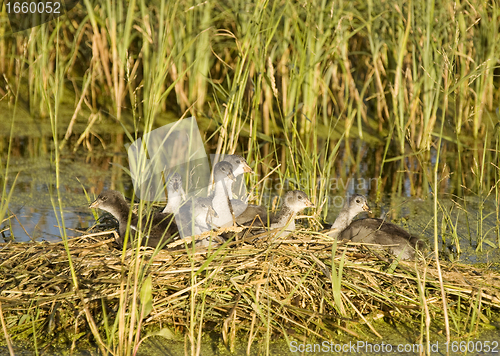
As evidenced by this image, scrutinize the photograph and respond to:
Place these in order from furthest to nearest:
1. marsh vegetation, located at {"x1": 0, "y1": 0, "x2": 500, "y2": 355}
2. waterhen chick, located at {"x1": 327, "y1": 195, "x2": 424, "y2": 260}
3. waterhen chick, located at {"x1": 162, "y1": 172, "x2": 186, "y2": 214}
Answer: waterhen chick, located at {"x1": 162, "y1": 172, "x2": 186, "y2": 214}
waterhen chick, located at {"x1": 327, "y1": 195, "x2": 424, "y2": 260}
marsh vegetation, located at {"x1": 0, "y1": 0, "x2": 500, "y2": 355}

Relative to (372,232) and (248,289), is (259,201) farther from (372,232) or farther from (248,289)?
(248,289)

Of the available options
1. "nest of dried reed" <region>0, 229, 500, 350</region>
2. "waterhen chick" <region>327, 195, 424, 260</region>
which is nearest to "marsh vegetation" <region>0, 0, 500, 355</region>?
"nest of dried reed" <region>0, 229, 500, 350</region>

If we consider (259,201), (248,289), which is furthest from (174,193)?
(248,289)

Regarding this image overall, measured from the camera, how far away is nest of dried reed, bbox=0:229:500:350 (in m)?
3.41

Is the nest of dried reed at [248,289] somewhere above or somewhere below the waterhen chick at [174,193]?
below

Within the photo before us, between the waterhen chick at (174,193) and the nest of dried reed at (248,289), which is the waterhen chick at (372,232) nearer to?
the nest of dried reed at (248,289)

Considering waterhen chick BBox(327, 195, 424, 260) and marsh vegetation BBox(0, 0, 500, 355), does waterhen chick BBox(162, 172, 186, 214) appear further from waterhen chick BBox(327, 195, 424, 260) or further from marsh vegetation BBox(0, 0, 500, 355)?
waterhen chick BBox(327, 195, 424, 260)

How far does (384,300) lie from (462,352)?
0.55 m

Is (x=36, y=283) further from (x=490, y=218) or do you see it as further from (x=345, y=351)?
(x=490, y=218)

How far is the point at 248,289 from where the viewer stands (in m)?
3.65

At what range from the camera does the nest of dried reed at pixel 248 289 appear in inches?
134

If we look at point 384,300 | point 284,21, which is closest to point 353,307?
A: point 384,300

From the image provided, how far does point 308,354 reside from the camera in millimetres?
3324

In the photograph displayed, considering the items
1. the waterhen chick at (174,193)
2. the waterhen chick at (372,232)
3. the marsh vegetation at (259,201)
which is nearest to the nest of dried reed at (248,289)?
the marsh vegetation at (259,201)
